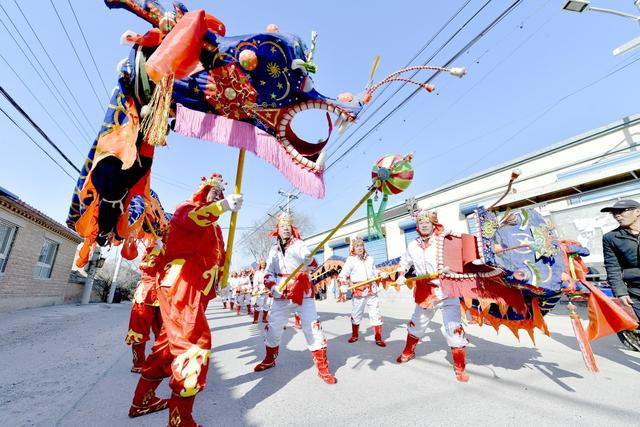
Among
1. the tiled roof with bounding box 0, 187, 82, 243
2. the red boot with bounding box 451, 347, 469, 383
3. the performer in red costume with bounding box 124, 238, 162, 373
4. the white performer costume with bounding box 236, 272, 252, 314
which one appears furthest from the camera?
the white performer costume with bounding box 236, 272, 252, 314

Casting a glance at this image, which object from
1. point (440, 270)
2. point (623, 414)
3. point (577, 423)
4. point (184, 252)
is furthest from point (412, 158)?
point (623, 414)

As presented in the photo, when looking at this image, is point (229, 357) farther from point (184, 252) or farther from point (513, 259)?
point (513, 259)

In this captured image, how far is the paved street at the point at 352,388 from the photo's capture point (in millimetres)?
2131

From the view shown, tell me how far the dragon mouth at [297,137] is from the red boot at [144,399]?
6.97 feet

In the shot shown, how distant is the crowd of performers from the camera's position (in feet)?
6.32

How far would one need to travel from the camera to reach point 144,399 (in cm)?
221

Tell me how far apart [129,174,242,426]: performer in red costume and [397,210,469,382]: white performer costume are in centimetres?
245

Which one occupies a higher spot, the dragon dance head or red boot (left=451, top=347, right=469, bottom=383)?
the dragon dance head

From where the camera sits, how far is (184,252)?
2.15 metres

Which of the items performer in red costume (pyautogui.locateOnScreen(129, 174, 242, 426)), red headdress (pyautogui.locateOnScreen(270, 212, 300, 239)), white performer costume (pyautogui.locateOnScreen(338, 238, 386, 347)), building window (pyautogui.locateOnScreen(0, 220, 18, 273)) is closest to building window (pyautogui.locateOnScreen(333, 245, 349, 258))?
white performer costume (pyautogui.locateOnScreen(338, 238, 386, 347))

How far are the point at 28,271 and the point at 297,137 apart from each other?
1184cm

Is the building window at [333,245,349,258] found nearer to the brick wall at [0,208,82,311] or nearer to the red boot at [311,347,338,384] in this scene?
the brick wall at [0,208,82,311]

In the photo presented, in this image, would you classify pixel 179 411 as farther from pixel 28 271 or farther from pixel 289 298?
pixel 28 271

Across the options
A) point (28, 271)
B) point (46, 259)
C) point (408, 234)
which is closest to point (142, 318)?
point (28, 271)
